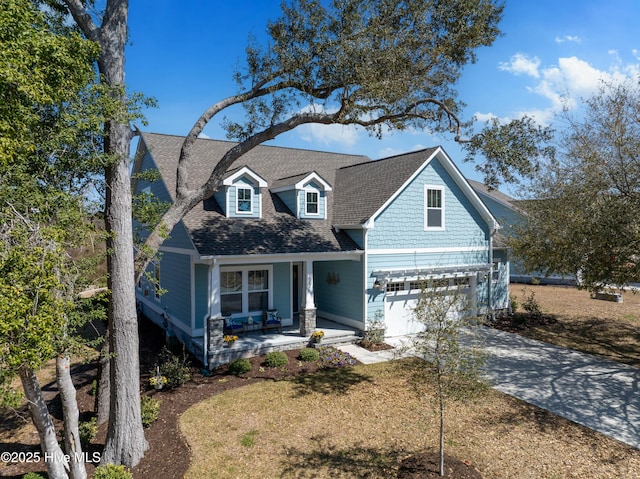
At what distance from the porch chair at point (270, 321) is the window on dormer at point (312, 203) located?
4567 mm

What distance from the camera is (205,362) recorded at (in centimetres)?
1248

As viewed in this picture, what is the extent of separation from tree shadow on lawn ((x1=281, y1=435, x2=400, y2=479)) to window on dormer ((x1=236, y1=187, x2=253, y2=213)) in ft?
31.7

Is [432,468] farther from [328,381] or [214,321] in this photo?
[214,321]

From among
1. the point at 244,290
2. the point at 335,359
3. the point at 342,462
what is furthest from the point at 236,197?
the point at 342,462

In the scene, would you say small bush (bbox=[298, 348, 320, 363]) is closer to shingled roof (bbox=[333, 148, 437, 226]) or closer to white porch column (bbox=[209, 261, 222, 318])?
white porch column (bbox=[209, 261, 222, 318])

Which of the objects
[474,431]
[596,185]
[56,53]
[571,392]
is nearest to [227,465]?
[474,431]

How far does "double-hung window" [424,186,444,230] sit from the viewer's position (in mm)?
17016

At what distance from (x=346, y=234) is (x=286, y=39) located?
8.15 metres

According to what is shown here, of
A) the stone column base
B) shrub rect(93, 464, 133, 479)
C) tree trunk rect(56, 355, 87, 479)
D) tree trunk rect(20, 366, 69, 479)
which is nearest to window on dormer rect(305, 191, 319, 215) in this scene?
the stone column base

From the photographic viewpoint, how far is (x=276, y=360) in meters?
12.3

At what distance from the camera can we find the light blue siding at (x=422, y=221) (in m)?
16.0

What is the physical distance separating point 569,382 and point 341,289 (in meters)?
8.63

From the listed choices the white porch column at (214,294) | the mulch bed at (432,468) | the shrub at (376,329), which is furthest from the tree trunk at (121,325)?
the shrub at (376,329)

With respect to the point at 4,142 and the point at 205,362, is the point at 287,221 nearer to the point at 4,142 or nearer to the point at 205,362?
the point at 205,362
